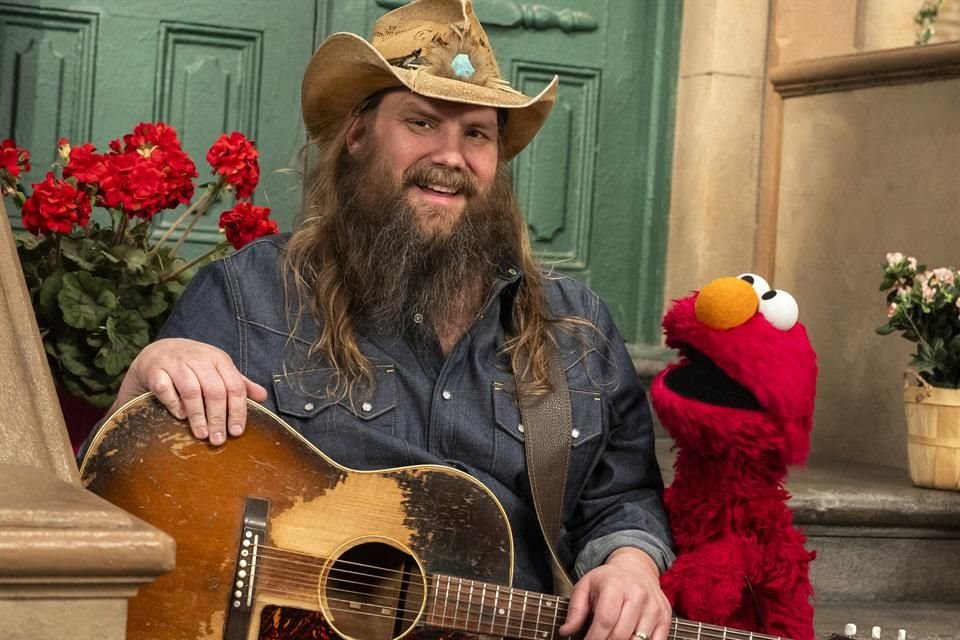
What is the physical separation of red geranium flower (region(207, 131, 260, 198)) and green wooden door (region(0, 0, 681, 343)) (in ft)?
1.18

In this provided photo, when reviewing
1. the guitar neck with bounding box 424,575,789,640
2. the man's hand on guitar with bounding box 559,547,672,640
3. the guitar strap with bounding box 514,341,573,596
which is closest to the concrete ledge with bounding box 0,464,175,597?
the guitar neck with bounding box 424,575,789,640

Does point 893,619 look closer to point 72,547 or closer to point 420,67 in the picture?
point 420,67

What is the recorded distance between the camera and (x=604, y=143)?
4.48 meters

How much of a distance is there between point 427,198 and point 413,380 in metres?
0.36

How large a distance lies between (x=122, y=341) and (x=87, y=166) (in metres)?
0.39

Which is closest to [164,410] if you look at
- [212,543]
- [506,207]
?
[212,543]

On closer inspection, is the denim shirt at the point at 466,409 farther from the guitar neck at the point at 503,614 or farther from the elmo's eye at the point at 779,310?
the elmo's eye at the point at 779,310

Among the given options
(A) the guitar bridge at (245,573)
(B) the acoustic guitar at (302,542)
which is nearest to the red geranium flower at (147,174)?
(B) the acoustic guitar at (302,542)

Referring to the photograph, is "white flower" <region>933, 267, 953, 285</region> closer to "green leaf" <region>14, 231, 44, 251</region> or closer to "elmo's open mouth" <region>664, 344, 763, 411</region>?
"elmo's open mouth" <region>664, 344, 763, 411</region>

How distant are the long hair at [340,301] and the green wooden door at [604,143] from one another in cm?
149

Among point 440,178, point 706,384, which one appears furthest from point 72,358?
point 706,384

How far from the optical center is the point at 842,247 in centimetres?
429

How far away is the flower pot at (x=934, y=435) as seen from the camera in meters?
3.59

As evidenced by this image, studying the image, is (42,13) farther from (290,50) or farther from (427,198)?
(427,198)
